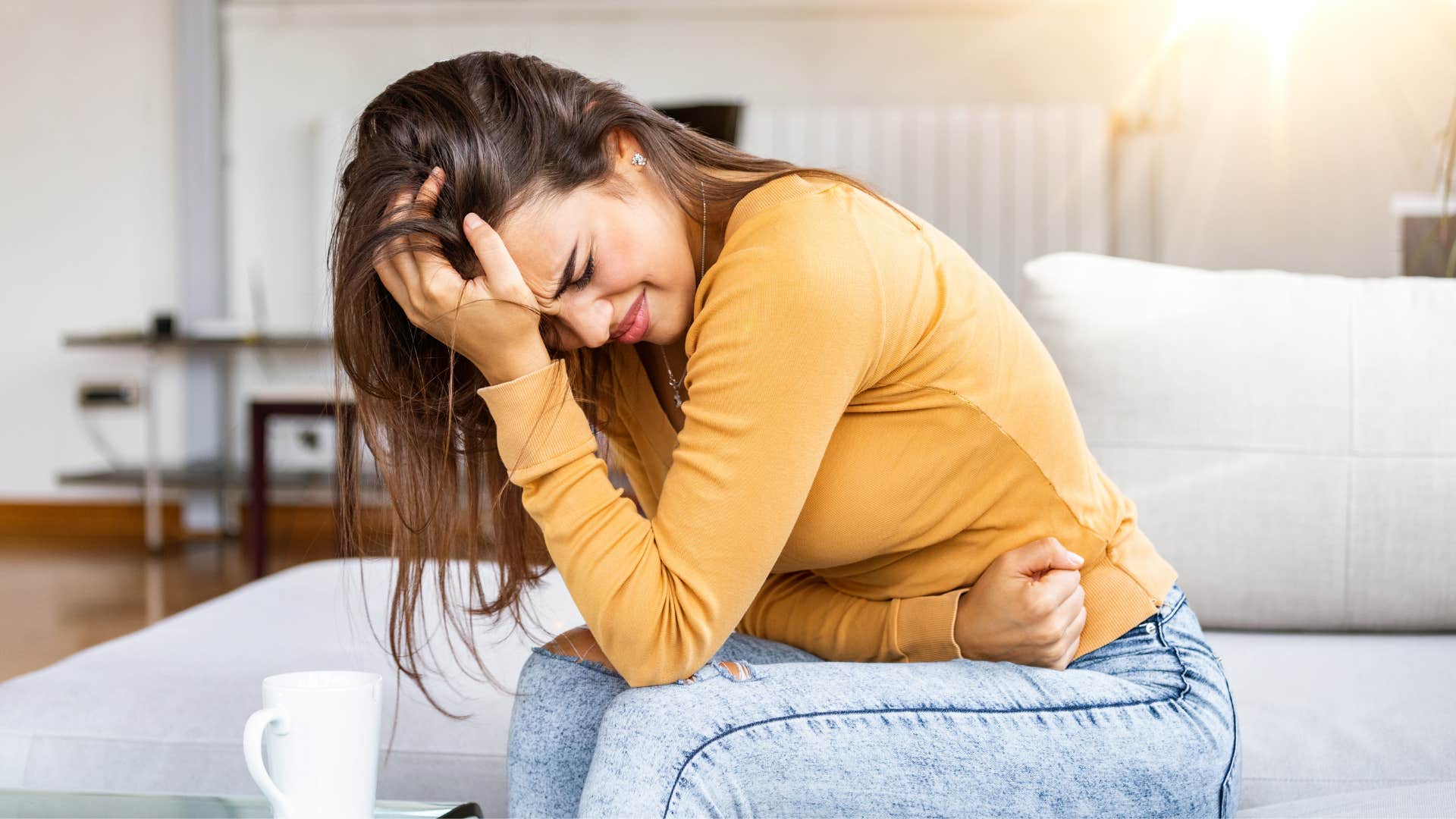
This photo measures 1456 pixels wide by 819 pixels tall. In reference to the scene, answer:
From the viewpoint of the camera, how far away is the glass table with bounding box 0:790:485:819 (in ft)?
2.56

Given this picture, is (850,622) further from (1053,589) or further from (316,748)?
(316,748)

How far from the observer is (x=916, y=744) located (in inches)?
30.0

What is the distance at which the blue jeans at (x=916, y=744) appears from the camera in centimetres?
74

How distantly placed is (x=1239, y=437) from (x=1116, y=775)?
645mm

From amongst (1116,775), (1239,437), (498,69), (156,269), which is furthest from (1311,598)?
(156,269)

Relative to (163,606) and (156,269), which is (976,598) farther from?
(156,269)

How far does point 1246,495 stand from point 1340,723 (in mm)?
309

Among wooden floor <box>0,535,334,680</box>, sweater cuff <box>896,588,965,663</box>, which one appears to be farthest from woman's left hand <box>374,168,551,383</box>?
wooden floor <box>0,535,334,680</box>

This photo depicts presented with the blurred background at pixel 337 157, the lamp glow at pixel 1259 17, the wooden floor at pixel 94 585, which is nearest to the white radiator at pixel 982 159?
the blurred background at pixel 337 157

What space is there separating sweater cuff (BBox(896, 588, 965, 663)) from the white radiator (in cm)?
313

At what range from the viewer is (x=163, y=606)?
120 inches

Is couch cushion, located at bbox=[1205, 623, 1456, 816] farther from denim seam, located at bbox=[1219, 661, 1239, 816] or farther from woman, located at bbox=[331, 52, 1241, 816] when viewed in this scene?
woman, located at bbox=[331, 52, 1241, 816]

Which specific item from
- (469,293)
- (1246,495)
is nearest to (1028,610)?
(469,293)

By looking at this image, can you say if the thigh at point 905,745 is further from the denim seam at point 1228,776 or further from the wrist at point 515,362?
the wrist at point 515,362
